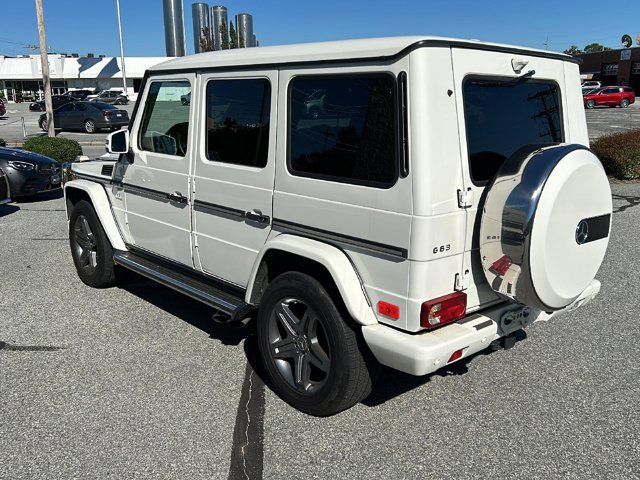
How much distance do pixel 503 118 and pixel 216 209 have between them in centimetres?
198

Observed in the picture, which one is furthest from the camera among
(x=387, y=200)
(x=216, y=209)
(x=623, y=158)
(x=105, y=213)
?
(x=623, y=158)

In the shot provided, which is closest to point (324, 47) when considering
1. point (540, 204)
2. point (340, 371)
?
point (540, 204)

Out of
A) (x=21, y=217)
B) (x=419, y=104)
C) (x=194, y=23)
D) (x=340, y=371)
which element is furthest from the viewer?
(x=194, y=23)

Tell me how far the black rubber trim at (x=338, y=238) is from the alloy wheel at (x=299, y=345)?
411 mm

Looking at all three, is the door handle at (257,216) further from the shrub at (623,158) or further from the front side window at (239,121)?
the shrub at (623,158)

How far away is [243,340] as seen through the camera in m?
4.56

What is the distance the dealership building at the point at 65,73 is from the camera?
6975 centimetres

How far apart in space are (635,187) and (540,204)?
10281 mm

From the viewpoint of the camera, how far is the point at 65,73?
→ 70.3 meters

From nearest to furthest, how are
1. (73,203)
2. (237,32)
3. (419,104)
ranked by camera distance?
(419,104) → (73,203) → (237,32)

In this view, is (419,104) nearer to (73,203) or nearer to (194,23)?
(73,203)

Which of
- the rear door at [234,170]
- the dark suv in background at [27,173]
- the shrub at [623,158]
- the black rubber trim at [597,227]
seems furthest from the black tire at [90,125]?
the black rubber trim at [597,227]

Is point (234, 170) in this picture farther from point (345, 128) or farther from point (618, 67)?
point (618, 67)

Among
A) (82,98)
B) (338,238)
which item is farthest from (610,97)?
(338,238)
